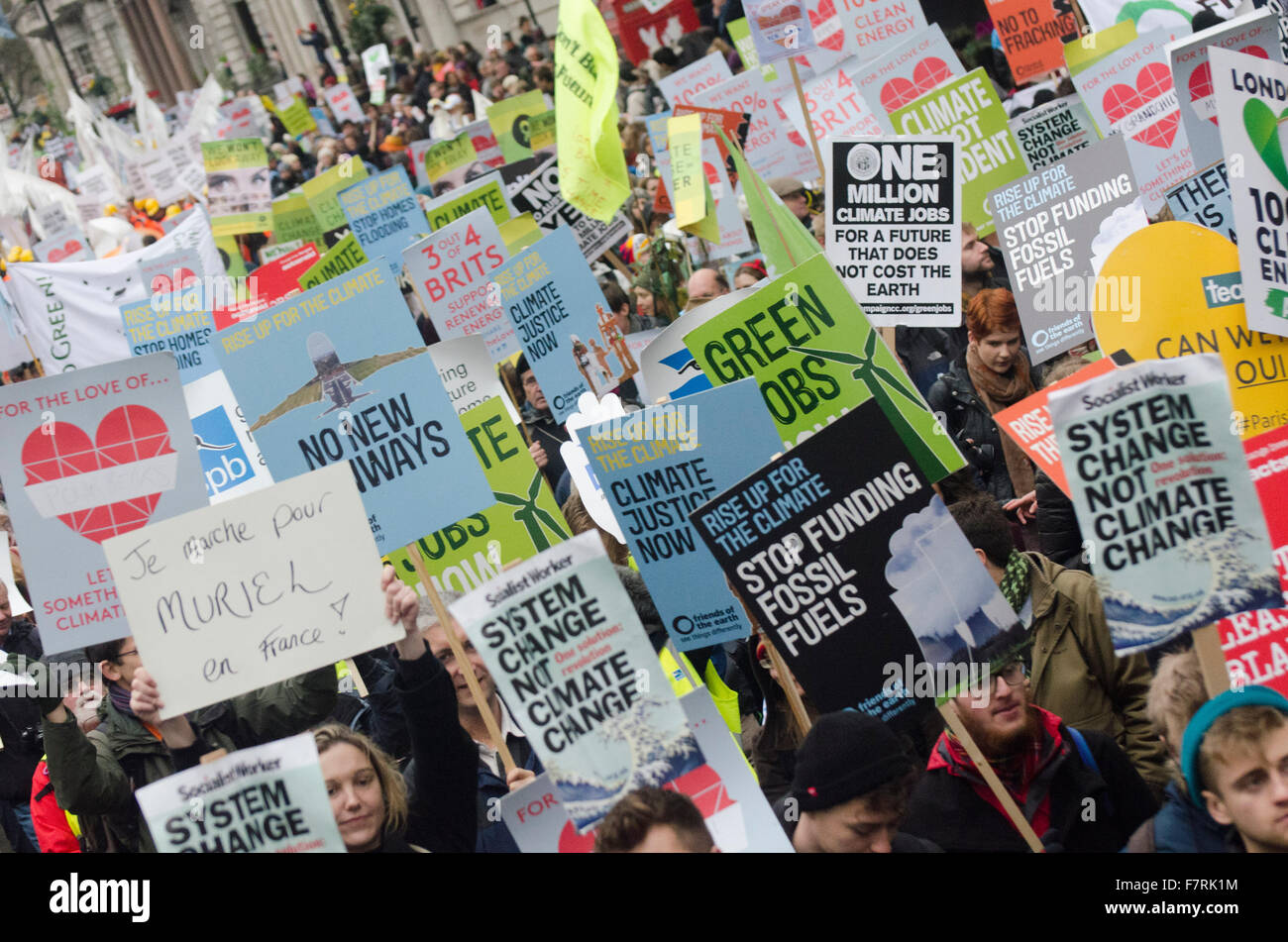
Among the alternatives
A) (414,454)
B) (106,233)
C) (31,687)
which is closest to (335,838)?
(414,454)

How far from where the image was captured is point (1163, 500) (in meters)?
3.03

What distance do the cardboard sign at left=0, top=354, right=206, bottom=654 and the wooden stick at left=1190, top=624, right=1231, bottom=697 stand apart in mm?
2938

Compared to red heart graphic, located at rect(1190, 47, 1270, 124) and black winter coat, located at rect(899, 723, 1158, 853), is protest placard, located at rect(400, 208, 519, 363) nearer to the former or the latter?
red heart graphic, located at rect(1190, 47, 1270, 124)

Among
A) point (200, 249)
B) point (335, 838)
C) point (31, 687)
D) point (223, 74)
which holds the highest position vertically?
point (223, 74)

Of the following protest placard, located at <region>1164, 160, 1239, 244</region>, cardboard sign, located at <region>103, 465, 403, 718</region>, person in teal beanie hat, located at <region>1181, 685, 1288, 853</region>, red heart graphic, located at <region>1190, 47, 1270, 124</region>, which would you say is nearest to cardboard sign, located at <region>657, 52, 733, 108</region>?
red heart graphic, located at <region>1190, 47, 1270, 124</region>

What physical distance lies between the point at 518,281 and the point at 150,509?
2804 millimetres

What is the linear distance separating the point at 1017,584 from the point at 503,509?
1.97 m

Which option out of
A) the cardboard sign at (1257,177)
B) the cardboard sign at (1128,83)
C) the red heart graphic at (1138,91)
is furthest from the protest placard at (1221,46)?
the red heart graphic at (1138,91)

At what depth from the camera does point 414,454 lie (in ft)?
14.5

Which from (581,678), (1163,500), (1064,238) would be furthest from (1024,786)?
(1064,238)

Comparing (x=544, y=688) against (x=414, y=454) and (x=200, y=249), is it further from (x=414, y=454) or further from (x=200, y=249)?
(x=200, y=249)

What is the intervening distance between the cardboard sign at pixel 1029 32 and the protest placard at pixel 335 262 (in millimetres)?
4563

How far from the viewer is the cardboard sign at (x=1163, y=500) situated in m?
2.99

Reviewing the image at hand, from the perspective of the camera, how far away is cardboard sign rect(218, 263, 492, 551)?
4.39 m
